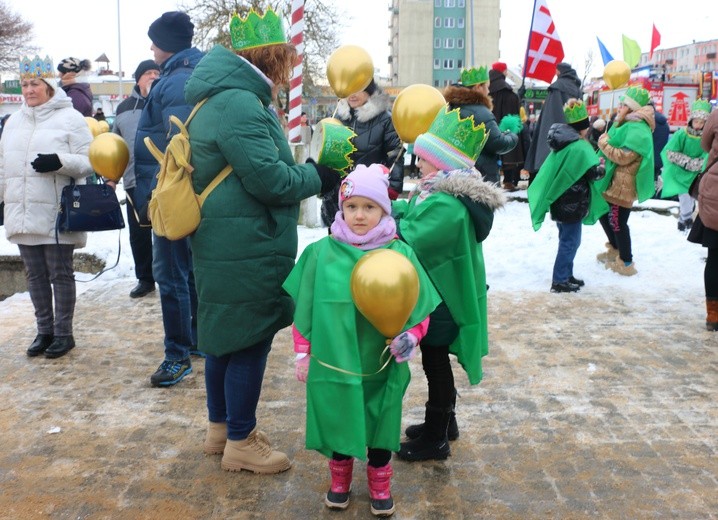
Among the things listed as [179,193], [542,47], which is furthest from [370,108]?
[542,47]

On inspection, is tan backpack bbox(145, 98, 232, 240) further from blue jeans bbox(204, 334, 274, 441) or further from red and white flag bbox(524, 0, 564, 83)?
red and white flag bbox(524, 0, 564, 83)

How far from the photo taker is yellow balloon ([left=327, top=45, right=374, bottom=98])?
186 inches

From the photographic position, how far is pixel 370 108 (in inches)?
223

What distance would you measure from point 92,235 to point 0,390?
457 centimetres

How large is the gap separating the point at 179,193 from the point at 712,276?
4.71 m

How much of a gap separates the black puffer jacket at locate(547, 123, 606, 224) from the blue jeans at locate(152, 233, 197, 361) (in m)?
4.09

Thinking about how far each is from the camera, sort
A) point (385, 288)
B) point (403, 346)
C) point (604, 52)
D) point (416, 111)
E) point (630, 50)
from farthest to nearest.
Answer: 1. point (604, 52)
2. point (630, 50)
3. point (416, 111)
4. point (403, 346)
5. point (385, 288)

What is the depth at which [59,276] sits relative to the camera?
17.3 ft

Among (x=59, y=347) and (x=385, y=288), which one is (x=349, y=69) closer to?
(x=385, y=288)

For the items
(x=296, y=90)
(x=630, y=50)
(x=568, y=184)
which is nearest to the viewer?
(x=296, y=90)

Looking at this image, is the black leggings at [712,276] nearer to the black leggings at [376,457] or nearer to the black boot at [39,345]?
the black leggings at [376,457]

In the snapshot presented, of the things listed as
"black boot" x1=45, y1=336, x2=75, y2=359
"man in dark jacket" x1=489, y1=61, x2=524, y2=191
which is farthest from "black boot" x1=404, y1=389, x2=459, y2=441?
"man in dark jacket" x1=489, y1=61, x2=524, y2=191

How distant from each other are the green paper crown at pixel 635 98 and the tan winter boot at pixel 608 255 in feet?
5.19

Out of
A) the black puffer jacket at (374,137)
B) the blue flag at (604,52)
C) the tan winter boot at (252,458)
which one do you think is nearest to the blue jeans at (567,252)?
the black puffer jacket at (374,137)
